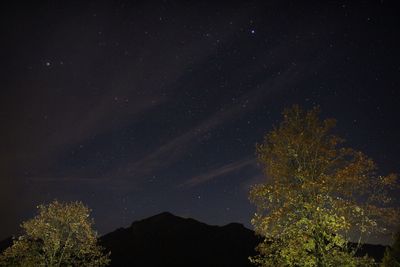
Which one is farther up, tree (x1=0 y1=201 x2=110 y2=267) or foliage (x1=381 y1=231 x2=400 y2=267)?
tree (x1=0 y1=201 x2=110 y2=267)

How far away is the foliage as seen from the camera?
2658 centimetres

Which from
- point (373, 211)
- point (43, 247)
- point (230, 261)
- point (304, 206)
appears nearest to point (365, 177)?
point (373, 211)

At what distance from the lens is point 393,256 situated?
2730 cm

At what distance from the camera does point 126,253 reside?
643 feet

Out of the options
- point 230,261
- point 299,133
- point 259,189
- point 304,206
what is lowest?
point 230,261

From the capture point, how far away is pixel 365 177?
845 inches

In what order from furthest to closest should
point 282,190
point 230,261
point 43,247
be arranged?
point 230,261, point 43,247, point 282,190

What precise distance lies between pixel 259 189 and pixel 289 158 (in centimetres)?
282

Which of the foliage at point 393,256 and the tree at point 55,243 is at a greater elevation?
the tree at point 55,243

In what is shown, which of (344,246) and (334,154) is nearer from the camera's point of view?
(344,246)

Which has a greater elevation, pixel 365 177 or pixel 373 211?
pixel 365 177

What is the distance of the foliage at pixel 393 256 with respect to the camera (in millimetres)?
26575

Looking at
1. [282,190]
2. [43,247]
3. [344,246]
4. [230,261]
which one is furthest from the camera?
[230,261]

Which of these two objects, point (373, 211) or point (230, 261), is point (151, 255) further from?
point (373, 211)
